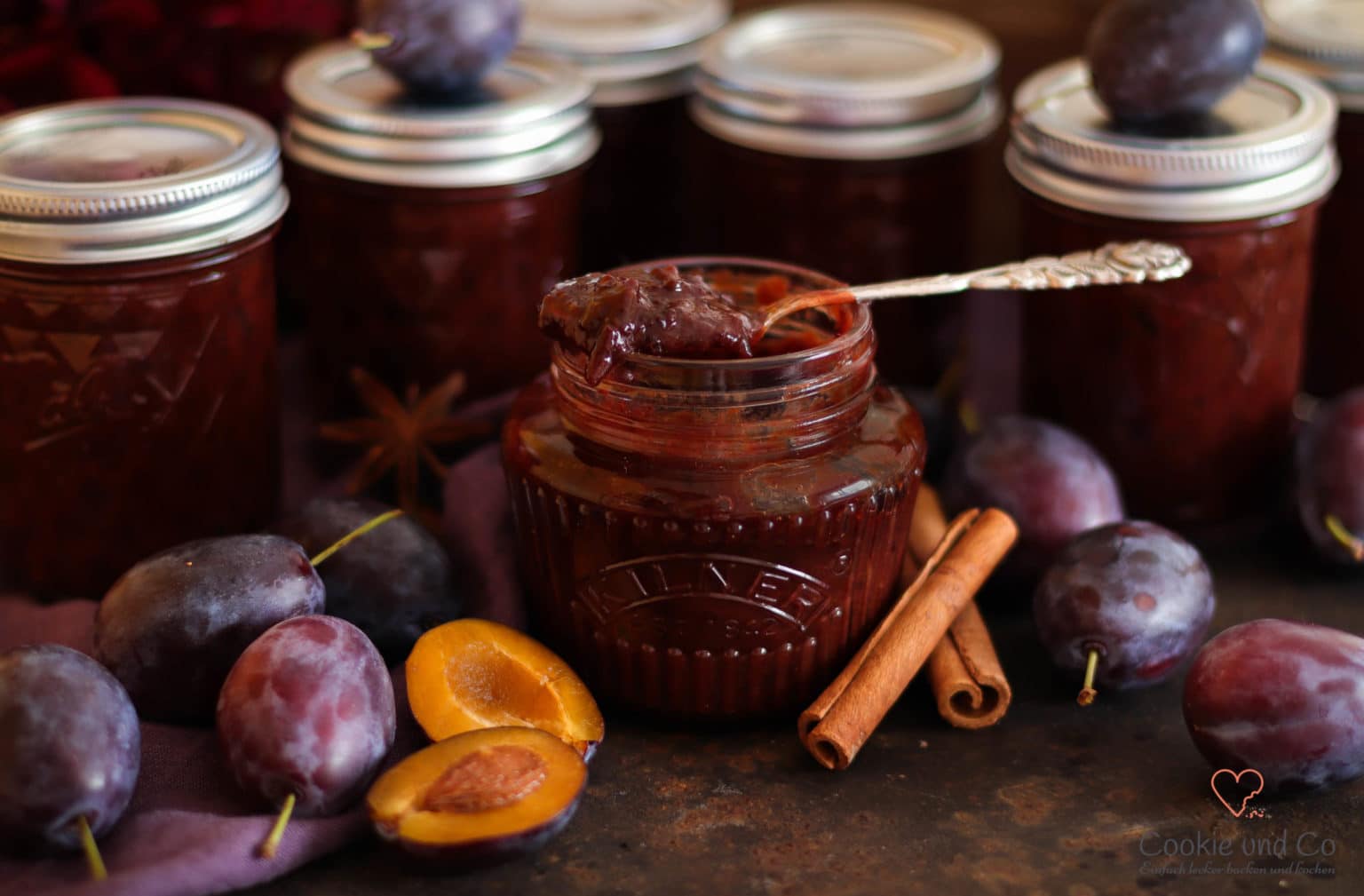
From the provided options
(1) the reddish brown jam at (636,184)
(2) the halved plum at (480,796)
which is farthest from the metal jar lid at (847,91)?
(2) the halved plum at (480,796)

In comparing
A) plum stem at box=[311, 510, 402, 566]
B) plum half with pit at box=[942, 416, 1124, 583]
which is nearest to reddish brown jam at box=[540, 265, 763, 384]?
plum stem at box=[311, 510, 402, 566]

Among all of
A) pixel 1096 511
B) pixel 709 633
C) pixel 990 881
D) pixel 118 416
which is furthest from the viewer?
pixel 1096 511

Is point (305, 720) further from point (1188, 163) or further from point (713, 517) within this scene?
point (1188, 163)

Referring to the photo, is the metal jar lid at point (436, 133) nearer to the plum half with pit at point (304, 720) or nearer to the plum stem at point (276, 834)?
the plum half with pit at point (304, 720)

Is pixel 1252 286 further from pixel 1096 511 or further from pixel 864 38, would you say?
pixel 864 38

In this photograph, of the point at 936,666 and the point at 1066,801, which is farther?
the point at 936,666

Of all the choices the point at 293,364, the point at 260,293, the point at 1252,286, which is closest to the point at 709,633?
the point at 260,293
